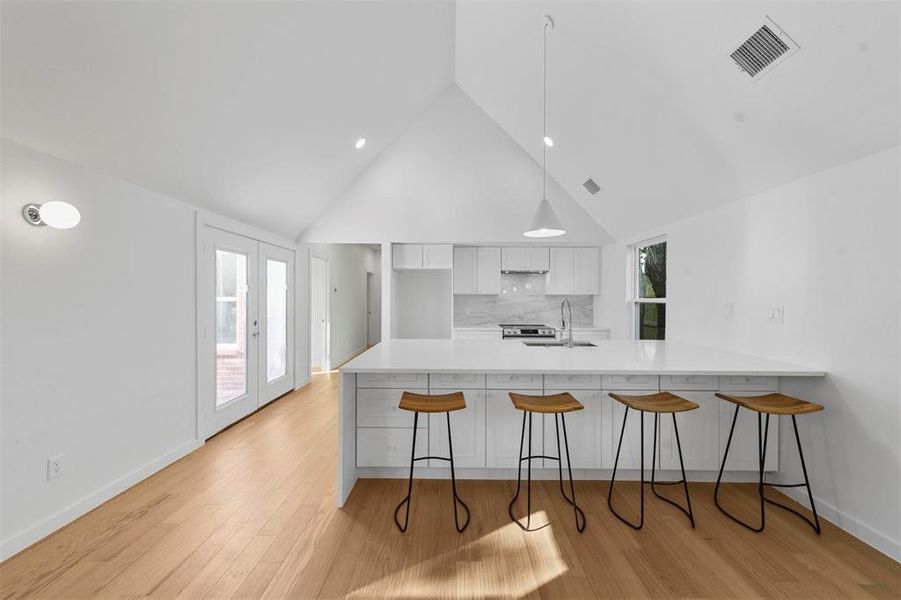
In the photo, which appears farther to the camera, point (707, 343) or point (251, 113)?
point (707, 343)

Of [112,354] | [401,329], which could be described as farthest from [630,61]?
[401,329]

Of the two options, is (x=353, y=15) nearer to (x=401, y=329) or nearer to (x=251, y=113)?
(x=251, y=113)

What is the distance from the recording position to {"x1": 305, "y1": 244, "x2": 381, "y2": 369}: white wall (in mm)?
6461

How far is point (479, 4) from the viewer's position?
2996 mm

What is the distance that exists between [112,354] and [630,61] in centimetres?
386

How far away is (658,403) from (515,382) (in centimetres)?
86

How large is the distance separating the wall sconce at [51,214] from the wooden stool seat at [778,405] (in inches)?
149

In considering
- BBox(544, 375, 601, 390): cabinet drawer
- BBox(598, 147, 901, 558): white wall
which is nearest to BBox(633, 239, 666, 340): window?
BBox(598, 147, 901, 558): white wall

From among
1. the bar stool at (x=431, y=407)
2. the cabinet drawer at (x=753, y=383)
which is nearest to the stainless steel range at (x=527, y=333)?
the cabinet drawer at (x=753, y=383)

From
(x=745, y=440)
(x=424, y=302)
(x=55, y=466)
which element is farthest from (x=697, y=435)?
(x=424, y=302)

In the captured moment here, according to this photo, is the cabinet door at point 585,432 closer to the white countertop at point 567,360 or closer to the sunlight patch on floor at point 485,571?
the white countertop at point 567,360

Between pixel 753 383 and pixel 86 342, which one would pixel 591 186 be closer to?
pixel 753 383

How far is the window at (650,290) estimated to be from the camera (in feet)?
14.1

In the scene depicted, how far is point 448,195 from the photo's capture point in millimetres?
5121
